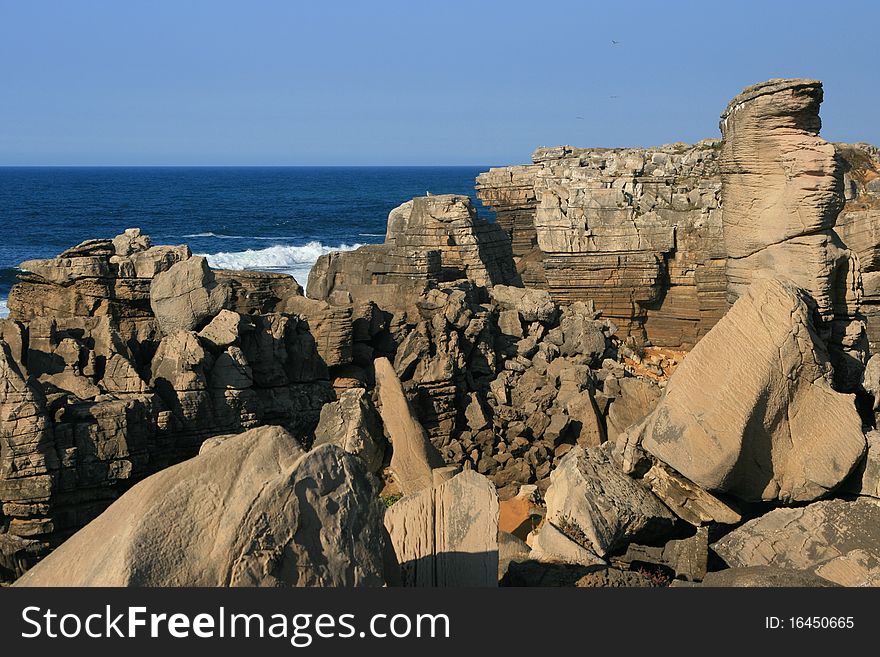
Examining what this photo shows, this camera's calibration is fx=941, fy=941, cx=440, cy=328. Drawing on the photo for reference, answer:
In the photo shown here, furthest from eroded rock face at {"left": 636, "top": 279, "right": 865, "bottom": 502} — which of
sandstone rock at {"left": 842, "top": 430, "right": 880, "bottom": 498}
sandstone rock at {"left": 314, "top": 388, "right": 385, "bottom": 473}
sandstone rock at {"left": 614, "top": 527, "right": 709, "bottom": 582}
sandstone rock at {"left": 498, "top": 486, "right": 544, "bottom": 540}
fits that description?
sandstone rock at {"left": 314, "top": 388, "right": 385, "bottom": 473}

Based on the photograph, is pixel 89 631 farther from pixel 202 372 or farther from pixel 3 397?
pixel 202 372

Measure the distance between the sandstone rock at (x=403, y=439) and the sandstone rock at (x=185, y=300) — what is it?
2.13 metres

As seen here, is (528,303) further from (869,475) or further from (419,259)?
(869,475)

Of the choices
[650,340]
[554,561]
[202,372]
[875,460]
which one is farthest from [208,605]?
[650,340]

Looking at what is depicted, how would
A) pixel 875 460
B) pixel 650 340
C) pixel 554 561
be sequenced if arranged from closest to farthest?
pixel 554 561, pixel 875 460, pixel 650 340

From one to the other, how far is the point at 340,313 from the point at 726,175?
5.26 meters

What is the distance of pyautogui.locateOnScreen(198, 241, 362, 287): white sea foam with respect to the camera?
41781 mm

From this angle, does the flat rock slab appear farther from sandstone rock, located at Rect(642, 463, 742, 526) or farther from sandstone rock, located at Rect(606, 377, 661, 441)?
sandstone rock, located at Rect(606, 377, 661, 441)

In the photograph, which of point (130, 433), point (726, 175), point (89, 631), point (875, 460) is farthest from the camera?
point (726, 175)

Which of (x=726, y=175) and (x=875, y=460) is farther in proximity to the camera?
(x=726, y=175)

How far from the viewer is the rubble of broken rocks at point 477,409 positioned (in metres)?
4.40

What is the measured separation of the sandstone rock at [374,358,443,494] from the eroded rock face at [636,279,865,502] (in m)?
3.13

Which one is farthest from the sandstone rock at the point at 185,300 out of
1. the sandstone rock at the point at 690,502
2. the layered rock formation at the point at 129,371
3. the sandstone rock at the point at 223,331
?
the sandstone rock at the point at 690,502

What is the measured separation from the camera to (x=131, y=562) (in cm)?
381
